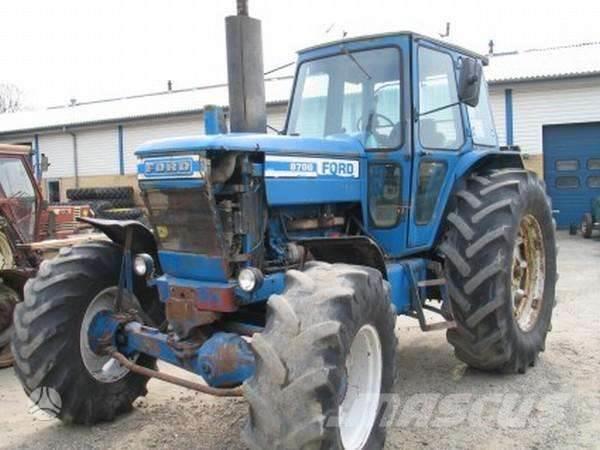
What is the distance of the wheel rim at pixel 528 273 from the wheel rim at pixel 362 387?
87.7 inches

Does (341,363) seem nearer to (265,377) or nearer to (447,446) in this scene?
(265,377)

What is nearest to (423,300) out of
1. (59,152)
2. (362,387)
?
(362,387)

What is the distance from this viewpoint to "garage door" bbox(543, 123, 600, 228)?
1766 centimetres

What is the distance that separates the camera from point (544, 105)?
18.0m

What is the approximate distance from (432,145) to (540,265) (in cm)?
162

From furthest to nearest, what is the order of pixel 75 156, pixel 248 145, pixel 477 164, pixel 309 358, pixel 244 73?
pixel 75 156, pixel 244 73, pixel 477 164, pixel 248 145, pixel 309 358

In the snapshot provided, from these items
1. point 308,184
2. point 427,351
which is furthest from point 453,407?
point 308,184

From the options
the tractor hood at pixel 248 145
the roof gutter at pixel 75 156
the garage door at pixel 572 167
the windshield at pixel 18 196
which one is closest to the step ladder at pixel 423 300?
the tractor hood at pixel 248 145

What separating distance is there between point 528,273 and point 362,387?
104 inches

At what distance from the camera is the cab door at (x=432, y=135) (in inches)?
202

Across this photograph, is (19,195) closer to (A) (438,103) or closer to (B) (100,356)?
(B) (100,356)

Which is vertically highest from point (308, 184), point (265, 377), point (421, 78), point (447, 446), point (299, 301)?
point (421, 78)

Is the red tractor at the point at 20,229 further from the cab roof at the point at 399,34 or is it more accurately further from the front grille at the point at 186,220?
the cab roof at the point at 399,34

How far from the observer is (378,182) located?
16.6 feet
